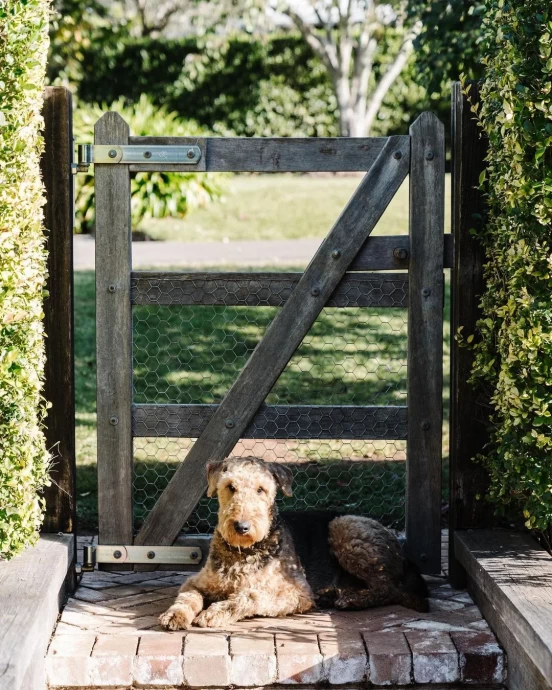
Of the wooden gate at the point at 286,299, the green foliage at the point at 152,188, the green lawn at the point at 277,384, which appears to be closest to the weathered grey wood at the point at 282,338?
the wooden gate at the point at 286,299

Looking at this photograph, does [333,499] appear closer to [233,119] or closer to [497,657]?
[497,657]

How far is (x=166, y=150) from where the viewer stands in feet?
13.1

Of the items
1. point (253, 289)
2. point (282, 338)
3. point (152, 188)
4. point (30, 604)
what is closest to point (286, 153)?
point (253, 289)

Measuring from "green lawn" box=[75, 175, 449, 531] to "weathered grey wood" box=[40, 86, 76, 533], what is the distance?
0.84m

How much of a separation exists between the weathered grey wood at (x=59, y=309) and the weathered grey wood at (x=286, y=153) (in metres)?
0.37

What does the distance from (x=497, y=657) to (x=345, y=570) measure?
2.62 feet

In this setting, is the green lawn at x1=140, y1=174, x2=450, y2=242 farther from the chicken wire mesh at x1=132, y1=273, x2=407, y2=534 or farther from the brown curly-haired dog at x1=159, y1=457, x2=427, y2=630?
the brown curly-haired dog at x1=159, y1=457, x2=427, y2=630

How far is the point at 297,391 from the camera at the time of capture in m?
6.96

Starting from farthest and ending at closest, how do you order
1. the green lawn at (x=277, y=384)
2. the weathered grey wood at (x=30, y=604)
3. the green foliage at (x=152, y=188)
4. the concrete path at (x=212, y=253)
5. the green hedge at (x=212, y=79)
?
1. the green hedge at (x=212, y=79)
2. the green foliage at (x=152, y=188)
3. the concrete path at (x=212, y=253)
4. the green lawn at (x=277, y=384)
5. the weathered grey wood at (x=30, y=604)

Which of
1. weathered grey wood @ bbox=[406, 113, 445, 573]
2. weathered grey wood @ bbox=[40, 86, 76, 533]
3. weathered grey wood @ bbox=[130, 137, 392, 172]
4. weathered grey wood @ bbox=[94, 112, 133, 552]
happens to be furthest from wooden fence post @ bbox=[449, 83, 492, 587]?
weathered grey wood @ bbox=[40, 86, 76, 533]

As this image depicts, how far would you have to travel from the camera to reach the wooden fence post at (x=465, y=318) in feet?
12.9

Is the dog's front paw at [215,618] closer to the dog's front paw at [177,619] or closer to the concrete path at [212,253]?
the dog's front paw at [177,619]

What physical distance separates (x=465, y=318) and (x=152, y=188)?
34.5 feet

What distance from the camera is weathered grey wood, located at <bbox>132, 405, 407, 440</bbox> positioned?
160 inches
